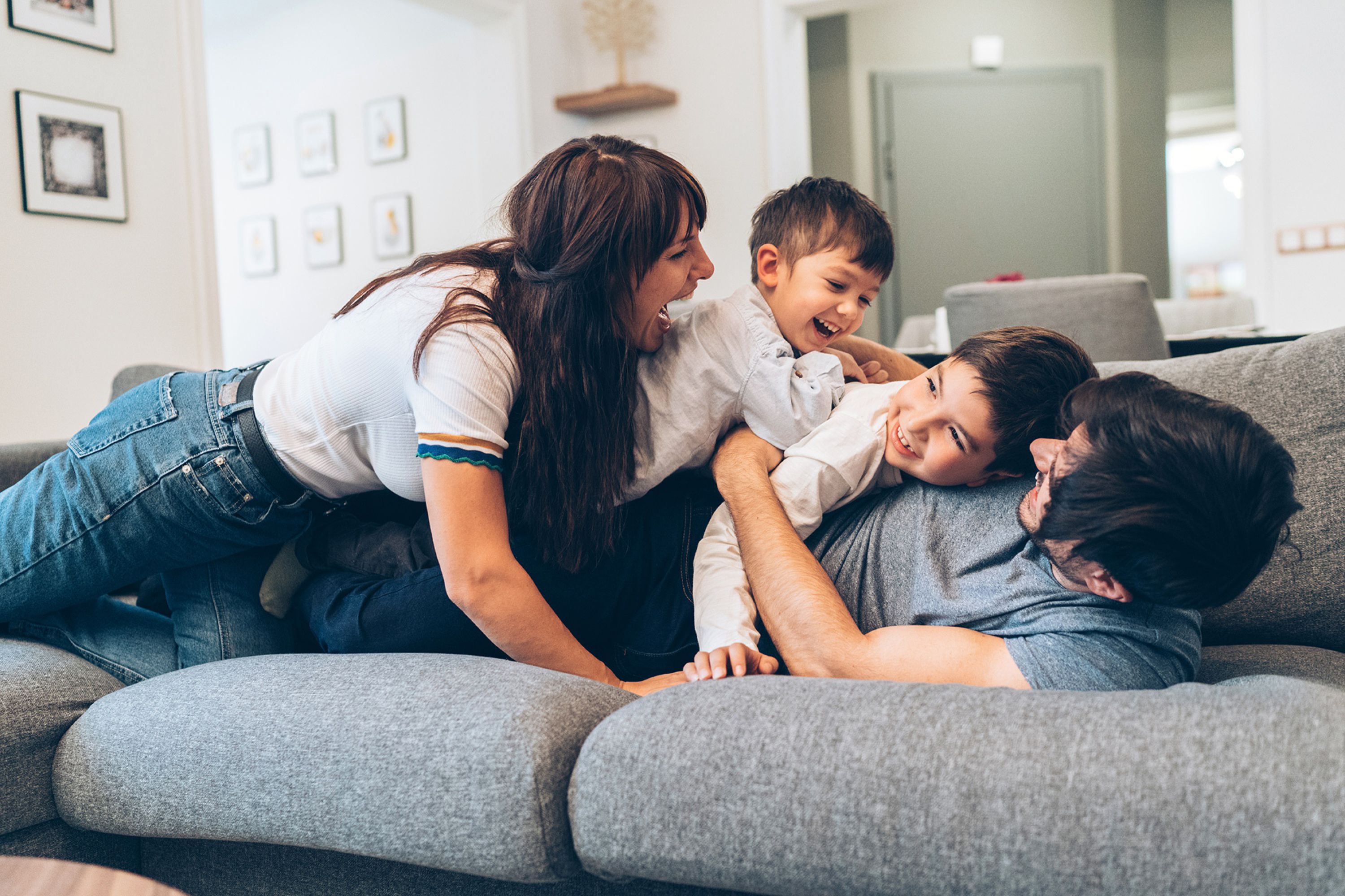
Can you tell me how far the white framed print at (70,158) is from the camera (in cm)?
312

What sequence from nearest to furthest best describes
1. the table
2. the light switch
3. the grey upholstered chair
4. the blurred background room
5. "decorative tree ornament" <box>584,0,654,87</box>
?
1. the table
2. the grey upholstered chair
3. the blurred background room
4. "decorative tree ornament" <box>584,0,654,87</box>
5. the light switch

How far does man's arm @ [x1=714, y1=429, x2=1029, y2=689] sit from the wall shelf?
396 cm

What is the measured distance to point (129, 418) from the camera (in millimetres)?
1317

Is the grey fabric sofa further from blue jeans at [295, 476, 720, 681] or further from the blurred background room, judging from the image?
the blurred background room

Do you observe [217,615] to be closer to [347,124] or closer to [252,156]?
[347,124]

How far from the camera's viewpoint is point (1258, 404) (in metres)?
1.28

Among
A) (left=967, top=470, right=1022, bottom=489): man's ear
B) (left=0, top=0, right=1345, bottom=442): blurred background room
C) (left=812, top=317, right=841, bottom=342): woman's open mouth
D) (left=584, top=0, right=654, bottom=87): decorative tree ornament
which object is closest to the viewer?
(left=967, top=470, right=1022, bottom=489): man's ear

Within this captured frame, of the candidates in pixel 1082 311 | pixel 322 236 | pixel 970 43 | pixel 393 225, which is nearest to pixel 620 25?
pixel 393 225

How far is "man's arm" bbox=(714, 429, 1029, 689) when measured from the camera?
107 centimetres

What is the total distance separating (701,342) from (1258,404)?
72cm

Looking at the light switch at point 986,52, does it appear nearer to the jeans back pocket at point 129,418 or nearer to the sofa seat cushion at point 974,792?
the jeans back pocket at point 129,418

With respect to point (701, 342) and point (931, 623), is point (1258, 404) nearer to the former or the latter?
point (931, 623)

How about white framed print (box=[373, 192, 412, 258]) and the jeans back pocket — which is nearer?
the jeans back pocket

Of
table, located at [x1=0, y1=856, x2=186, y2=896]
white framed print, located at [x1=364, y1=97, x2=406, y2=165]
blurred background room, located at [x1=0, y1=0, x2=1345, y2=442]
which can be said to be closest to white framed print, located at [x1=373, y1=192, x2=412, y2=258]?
blurred background room, located at [x1=0, y1=0, x2=1345, y2=442]
